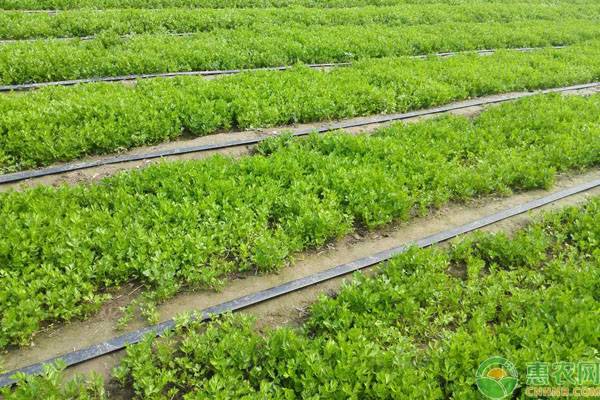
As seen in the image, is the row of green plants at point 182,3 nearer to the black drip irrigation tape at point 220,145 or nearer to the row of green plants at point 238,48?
the row of green plants at point 238,48

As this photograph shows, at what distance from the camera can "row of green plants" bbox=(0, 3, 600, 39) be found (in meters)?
13.1

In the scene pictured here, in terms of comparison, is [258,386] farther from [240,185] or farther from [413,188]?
[413,188]

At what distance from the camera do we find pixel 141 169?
26.1ft

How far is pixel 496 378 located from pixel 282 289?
2601 mm

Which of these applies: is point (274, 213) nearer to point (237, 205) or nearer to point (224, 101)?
point (237, 205)

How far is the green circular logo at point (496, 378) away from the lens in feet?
15.0

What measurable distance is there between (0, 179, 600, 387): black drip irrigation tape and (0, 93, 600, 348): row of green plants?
386mm

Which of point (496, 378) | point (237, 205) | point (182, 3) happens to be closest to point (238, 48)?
point (182, 3)

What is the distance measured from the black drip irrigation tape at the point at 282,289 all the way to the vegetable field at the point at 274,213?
0.10 metres

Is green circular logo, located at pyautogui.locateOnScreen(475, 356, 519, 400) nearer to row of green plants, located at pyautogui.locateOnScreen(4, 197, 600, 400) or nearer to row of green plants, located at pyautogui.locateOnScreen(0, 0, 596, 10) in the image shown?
row of green plants, located at pyautogui.locateOnScreen(4, 197, 600, 400)

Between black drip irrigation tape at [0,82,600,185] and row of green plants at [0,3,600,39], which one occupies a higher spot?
row of green plants at [0,3,600,39]

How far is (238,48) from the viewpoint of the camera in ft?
42.8

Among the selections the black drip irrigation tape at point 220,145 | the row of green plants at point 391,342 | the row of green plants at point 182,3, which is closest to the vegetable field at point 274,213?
the row of green plants at point 391,342

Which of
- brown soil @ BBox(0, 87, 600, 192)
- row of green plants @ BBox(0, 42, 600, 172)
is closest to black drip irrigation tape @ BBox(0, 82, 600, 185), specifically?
brown soil @ BBox(0, 87, 600, 192)
